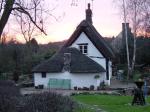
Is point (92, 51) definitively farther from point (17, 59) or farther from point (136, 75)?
point (17, 59)

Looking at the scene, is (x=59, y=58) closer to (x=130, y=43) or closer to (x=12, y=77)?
(x=12, y=77)

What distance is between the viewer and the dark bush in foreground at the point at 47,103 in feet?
45.2

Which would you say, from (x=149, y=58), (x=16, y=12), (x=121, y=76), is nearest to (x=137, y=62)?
(x=149, y=58)

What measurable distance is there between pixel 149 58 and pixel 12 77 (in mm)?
21557

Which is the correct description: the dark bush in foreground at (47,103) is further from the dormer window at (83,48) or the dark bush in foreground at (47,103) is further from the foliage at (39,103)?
the dormer window at (83,48)

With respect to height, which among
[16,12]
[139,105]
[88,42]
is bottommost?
[139,105]

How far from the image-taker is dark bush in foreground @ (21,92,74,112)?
45.2 feet

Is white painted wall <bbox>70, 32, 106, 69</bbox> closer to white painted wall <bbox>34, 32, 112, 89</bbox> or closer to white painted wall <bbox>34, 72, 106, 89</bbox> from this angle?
white painted wall <bbox>34, 32, 112, 89</bbox>

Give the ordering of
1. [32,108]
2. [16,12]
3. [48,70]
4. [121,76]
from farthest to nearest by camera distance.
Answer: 1. [121,76]
2. [48,70]
3. [16,12]
4. [32,108]

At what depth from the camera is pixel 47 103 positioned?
46.4 feet

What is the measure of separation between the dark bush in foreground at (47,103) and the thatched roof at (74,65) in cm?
3429

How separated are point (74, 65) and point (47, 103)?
117 ft

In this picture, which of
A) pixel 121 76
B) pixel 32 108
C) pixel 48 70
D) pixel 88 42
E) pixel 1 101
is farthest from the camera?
pixel 121 76

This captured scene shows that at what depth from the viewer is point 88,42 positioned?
5325cm
